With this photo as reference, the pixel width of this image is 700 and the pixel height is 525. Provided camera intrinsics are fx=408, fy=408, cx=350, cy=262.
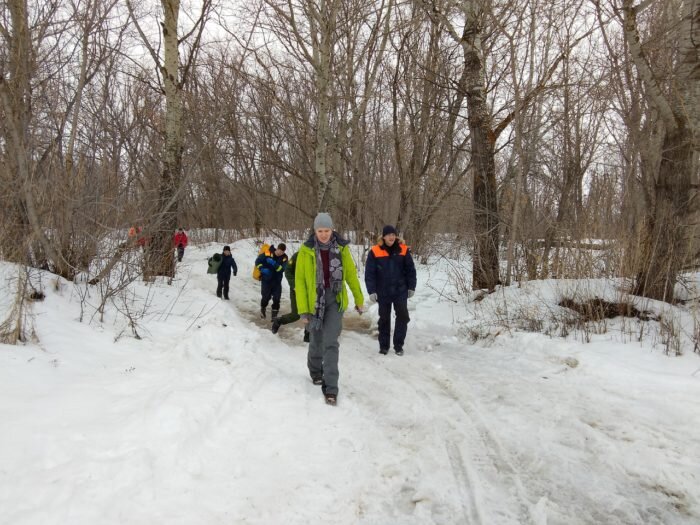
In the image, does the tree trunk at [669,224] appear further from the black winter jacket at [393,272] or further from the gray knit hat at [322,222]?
the gray knit hat at [322,222]

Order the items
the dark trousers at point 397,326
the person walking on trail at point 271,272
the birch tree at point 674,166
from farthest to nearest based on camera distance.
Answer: the person walking on trail at point 271,272 < the dark trousers at point 397,326 < the birch tree at point 674,166

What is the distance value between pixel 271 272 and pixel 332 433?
18.2ft

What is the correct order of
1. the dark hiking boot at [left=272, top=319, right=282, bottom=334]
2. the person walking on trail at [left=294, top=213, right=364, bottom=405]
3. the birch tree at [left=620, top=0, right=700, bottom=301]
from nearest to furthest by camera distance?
the person walking on trail at [left=294, top=213, right=364, bottom=405]
the birch tree at [left=620, top=0, right=700, bottom=301]
the dark hiking boot at [left=272, top=319, right=282, bottom=334]

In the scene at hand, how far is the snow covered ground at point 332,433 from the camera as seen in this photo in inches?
99.5

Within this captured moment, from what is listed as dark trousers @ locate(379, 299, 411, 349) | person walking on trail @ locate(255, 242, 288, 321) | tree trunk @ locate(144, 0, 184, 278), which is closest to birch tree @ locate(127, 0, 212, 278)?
Result: tree trunk @ locate(144, 0, 184, 278)

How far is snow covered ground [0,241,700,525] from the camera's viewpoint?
99.5 inches

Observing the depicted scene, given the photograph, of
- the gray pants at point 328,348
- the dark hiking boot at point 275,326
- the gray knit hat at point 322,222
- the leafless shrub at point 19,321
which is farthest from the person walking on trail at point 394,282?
the leafless shrub at point 19,321

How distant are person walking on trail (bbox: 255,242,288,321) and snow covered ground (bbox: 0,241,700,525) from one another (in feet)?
10.6

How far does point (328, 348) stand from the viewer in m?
4.28

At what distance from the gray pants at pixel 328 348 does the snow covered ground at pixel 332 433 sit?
23 centimetres

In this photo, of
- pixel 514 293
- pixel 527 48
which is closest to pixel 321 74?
pixel 527 48

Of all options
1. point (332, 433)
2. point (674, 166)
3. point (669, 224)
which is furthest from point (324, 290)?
point (674, 166)

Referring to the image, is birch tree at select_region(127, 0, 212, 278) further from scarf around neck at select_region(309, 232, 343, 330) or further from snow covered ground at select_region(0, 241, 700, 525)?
scarf around neck at select_region(309, 232, 343, 330)

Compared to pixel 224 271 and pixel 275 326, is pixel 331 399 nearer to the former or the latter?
pixel 275 326
